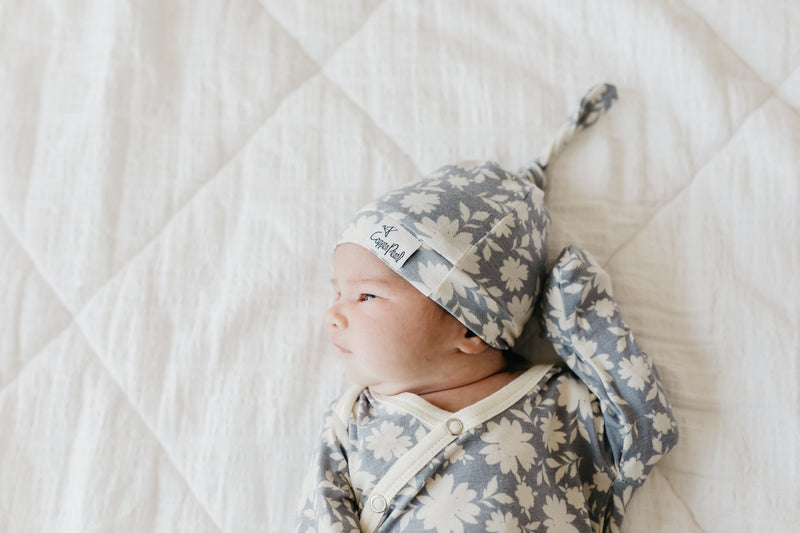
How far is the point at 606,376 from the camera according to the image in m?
1.03

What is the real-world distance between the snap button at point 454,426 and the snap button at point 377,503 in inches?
5.3

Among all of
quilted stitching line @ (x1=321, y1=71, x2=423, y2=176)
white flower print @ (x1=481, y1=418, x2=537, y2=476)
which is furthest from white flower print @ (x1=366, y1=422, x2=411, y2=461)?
quilted stitching line @ (x1=321, y1=71, x2=423, y2=176)

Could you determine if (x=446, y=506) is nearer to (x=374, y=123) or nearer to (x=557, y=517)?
(x=557, y=517)

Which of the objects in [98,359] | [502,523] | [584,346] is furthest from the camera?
[98,359]

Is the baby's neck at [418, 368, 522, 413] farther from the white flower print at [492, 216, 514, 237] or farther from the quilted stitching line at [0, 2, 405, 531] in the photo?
the quilted stitching line at [0, 2, 405, 531]

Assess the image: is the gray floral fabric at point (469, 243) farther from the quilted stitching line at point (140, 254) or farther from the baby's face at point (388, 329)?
the quilted stitching line at point (140, 254)

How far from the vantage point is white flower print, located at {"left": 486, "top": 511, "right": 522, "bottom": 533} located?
36.7 inches

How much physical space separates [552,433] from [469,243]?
0.31 meters

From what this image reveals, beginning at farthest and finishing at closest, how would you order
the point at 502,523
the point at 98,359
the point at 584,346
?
the point at 98,359, the point at 584,346, the point at 502,523

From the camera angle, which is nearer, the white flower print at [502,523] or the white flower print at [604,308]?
the white flower print at [502,523]

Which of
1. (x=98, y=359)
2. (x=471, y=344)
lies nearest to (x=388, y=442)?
(x=471, y=344)

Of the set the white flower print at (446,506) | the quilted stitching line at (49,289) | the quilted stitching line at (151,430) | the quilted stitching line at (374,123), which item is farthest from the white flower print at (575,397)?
the quilted stitching line at (49,289)

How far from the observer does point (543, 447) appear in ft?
3.31

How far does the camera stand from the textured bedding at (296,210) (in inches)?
43.4
